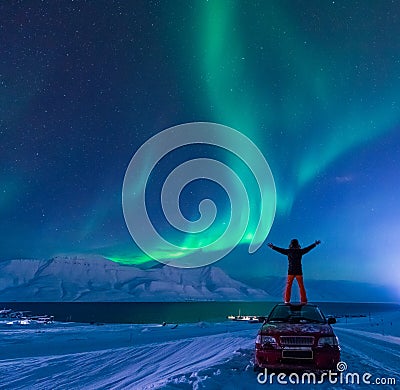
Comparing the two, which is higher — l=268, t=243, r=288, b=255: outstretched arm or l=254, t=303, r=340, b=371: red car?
l=268, t=243, r=288, b=255: outstretched arm

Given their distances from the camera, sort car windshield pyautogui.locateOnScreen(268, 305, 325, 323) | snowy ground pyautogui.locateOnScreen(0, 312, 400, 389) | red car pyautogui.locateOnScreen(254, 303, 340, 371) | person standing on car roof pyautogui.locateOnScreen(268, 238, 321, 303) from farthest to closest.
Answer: person standing on car roof pyautogui.locateOnScreen(268, 238, 321, 303)
car windshield pyautogui.locateOnScreen(268, 305, 325, 323)
snowy ground pyautogui.locateOnScreen(0, 312, 400, 389)
red car pyautogui.locateOnScreen(254, 303, 340, 371)

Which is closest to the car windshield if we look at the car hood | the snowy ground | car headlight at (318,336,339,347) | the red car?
the car hood

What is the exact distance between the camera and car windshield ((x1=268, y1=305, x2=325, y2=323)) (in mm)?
8750

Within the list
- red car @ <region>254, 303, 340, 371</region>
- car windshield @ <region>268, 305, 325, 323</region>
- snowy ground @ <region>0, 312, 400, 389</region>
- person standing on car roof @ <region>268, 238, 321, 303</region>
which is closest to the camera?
red car @ <region>254, 303, 340, 371</region>

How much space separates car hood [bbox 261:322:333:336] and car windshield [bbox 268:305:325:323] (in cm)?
47

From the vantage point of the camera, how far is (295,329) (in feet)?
25.7

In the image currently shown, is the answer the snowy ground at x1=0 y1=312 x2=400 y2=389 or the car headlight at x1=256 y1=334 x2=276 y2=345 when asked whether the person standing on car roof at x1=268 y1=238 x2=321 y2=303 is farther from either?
the car headlight at x1=256 y1=334 x2=276 y2=345

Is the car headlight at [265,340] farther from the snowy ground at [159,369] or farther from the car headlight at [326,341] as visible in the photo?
the car headlight at [326,341]

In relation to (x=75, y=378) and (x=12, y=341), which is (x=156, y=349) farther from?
(x=12, y=341)

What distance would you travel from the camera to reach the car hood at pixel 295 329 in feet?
25.3

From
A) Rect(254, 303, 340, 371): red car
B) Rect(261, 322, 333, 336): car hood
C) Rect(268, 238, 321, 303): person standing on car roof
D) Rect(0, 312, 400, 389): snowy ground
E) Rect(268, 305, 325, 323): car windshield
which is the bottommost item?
Rect(0, 312, 400, 389): snowy ground

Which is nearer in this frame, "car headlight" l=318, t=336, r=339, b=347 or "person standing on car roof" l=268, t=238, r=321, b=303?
"car headlight" l=318, t=336, r=339, b=347

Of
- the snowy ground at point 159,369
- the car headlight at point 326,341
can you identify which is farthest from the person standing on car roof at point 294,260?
the car headlight at point 326,341

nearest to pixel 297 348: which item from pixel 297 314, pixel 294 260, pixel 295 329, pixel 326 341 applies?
pixel 295 329
